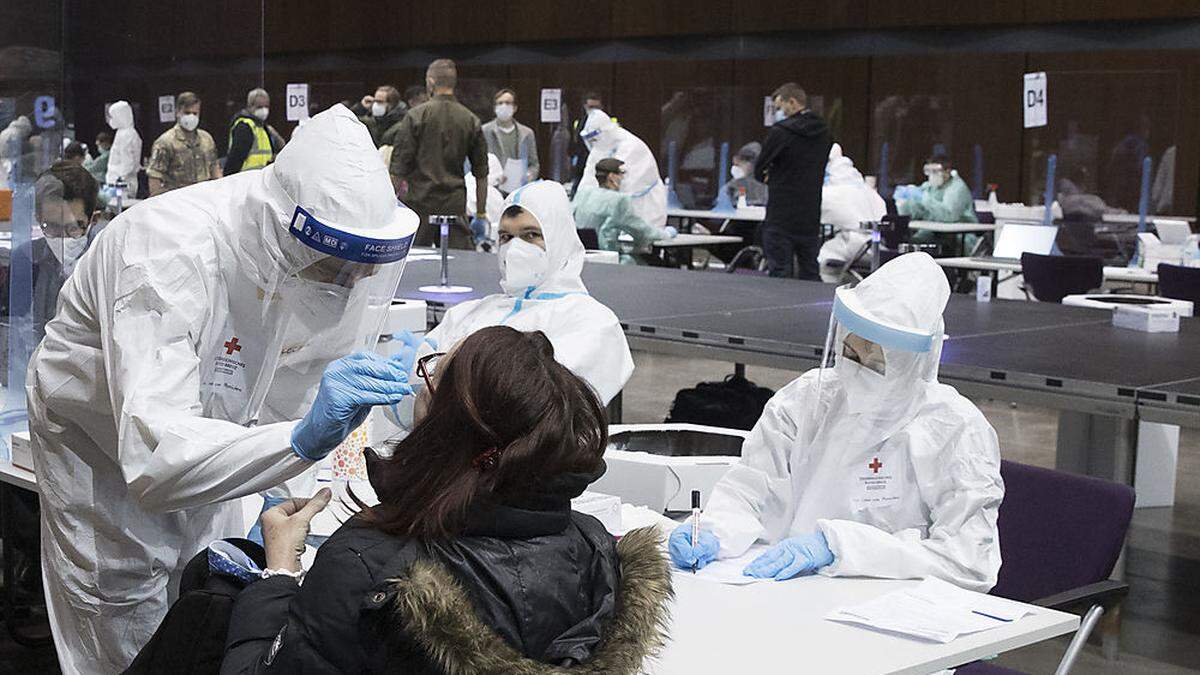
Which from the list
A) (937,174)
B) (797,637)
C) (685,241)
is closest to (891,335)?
(797,637)

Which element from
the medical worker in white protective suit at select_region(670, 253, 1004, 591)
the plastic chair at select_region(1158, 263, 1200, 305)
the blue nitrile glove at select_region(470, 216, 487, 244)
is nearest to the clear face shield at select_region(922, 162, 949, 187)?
the blue nitrile glove at select_region(470, 216, 487, 244)

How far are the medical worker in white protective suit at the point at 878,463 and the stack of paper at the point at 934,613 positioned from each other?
0.15m

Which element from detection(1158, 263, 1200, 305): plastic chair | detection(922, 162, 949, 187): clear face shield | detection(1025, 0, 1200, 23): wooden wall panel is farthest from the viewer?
Result: detection(922, 162, 949, 187): clear face shield

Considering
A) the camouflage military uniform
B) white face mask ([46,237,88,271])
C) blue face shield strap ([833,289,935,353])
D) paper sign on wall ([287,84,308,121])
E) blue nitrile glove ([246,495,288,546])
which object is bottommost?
blue nitrile glove ([246,495,288,546])

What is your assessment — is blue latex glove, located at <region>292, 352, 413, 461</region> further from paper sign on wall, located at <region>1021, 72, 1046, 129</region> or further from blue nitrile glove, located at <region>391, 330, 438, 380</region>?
paper sign on wall, located at <region>1021, 72, 1046, 129</region>

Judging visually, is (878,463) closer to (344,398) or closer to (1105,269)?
(344,398)

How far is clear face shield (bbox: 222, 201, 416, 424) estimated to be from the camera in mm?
2371

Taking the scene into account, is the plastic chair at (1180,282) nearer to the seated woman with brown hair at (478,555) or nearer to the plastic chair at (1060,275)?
the plastic chair at (1060,275)

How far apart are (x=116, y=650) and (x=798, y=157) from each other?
7.04 m

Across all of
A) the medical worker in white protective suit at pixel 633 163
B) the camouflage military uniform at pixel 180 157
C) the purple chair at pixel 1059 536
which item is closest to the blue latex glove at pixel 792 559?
the purple chair at pixel 1059 536

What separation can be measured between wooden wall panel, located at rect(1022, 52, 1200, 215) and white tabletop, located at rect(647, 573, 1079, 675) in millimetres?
9664

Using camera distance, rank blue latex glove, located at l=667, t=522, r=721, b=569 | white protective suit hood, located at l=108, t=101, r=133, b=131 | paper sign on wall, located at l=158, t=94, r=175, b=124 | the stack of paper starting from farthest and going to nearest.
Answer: paper sign on wall, located at l=158, t=94, r=175, b=124 < white protective suit hood, located at l=108, t=101, r=133, b=131 < blue latex glove, located at l=667, t=522, r=721, b=569 < the stack of paper

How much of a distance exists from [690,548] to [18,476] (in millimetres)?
1554

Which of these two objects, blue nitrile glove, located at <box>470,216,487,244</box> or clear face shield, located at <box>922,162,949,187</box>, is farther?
clear face shield, located at <box>922,162,949,187</box>
